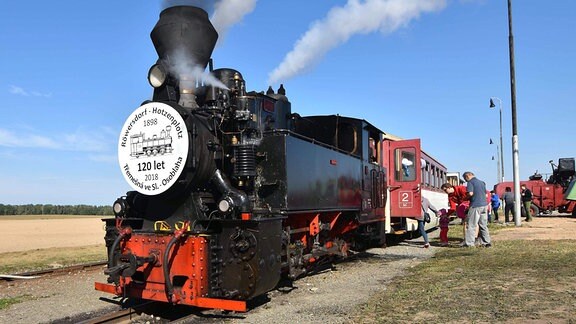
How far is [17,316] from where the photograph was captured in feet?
19.7

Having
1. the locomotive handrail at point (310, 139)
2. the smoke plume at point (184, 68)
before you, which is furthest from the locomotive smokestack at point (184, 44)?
the locomotive handrail at point (310, 139)

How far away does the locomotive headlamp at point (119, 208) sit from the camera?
19.9 ft

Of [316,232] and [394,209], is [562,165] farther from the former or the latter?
[316,232]

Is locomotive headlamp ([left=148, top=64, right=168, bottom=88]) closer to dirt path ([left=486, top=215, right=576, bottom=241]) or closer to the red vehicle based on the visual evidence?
dirt path ([left=486, top=215, right=576, bottom=241])

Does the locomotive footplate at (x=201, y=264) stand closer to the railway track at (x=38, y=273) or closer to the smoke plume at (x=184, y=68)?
the smoke plume at (x=184, y=68)

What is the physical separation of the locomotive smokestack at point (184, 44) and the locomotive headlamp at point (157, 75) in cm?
12

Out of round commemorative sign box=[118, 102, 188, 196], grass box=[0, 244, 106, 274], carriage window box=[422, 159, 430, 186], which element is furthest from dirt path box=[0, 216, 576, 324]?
→ carriage window box=[422, 159, 430, 186]

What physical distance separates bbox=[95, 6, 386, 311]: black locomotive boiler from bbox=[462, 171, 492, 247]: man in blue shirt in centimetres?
576

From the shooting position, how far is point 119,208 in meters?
6.07

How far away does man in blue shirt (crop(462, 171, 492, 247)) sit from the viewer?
11414 millimetres

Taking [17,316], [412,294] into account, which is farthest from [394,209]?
[17,316]

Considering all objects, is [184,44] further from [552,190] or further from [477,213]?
[552,190]

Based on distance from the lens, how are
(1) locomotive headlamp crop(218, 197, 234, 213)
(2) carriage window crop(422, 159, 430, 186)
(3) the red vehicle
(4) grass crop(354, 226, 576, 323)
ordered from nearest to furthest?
(4) grass crop(354, 226, 576, 323)
(1) locomotive headlamp crop(218, 197, 234, 213)
(2) carriage window crop(422, 159, 430, 186)
(3) the red vehicle

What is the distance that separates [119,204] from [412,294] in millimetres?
3795
